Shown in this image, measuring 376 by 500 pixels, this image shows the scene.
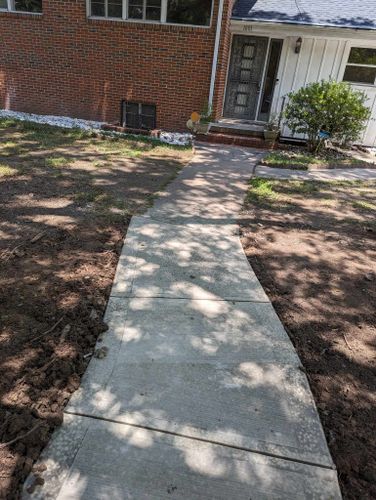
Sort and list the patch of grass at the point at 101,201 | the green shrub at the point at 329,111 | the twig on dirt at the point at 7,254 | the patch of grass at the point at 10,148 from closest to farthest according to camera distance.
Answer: the twig on dirt at the point at 7,254 → the patch of grass at the point at 101,201 → the patch of grass at the point at 10,148 → the green shrub at the point at 329,111

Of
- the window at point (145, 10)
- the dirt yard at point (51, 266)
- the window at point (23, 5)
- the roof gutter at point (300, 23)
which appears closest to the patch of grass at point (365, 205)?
the dirt yard at point (51, 266)

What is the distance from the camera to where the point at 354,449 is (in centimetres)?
213

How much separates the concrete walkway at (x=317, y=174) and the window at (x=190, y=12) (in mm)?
3967

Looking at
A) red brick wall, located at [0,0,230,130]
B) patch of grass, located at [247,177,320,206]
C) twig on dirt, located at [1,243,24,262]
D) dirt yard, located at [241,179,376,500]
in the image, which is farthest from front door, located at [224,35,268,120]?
twig on dirt, located at [1,243,24,262]

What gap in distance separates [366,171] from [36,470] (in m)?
8.81

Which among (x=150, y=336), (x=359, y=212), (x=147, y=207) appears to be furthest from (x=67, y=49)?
(x=150, y=336)

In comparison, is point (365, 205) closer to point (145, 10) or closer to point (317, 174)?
point (317, 174)

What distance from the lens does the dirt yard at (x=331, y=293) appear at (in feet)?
7.34

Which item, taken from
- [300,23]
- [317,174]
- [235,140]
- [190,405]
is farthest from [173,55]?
→ [190,405]

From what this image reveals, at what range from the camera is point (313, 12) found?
10.5 m

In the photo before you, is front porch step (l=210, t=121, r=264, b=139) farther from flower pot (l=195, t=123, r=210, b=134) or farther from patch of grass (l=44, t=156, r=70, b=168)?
patch of grass (l=44, t=156, r=70, b=168)

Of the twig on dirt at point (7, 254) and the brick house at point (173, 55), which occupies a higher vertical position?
the brick house at point (173, 55)

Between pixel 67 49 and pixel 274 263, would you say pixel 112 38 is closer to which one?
pixel 67 49

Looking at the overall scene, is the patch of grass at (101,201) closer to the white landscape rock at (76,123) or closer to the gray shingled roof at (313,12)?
the white landscape rock at (76,123)
